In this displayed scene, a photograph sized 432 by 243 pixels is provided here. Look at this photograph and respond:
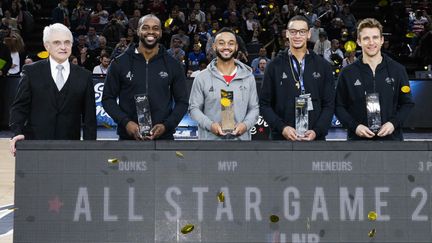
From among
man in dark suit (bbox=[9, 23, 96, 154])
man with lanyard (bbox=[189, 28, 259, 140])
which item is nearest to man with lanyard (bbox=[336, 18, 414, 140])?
man with lanyard (bbox=[189, 28, 259, 140])

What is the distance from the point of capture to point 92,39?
21438mm

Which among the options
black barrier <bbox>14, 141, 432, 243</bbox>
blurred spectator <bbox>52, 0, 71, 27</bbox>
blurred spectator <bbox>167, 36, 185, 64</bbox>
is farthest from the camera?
blurred spectator <bbox>52, 0, 71, 27</bbox>

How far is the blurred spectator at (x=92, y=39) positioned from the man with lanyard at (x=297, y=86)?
14585mm

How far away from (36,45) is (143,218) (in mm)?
19210

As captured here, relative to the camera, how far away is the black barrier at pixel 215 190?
574 cm

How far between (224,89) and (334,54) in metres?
13.8

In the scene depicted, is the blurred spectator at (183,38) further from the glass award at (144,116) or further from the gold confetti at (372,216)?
the gold confetti at (372,216)

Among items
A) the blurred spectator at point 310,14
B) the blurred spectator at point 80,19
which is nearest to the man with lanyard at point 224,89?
the blurred spectator at point 310,14

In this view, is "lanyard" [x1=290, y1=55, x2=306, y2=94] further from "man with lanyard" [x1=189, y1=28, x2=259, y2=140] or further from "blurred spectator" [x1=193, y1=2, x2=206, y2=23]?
"blurred spectator" [x1=193, y1=2, x2=206, y2=23]

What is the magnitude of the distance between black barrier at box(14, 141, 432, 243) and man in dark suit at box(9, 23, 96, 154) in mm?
1102

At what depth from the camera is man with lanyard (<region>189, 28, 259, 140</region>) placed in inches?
273

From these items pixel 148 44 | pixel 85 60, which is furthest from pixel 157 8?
pixel 148 44

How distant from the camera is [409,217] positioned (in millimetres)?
5758

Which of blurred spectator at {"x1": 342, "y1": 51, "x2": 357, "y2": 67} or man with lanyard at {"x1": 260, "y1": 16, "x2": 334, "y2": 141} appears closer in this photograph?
man with lanyard at {"x1": 260, "y1": 16, "x2": 334, "y2": 141}
